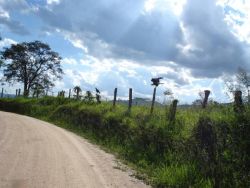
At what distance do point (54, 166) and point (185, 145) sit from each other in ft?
14.1

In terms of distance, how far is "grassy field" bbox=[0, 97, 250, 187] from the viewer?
1159cm

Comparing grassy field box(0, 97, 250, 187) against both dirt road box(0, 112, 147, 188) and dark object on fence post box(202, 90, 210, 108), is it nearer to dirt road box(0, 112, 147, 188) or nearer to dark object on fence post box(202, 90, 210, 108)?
dark object on fence post box(202, 90, 210, 108)

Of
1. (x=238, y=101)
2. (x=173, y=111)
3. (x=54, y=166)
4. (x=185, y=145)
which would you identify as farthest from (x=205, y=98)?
(x=54, y=166)

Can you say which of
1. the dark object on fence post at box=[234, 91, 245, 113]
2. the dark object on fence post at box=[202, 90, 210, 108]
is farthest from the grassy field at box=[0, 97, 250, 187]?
the dark object on fence post at box=[202, 90, 210, 108]

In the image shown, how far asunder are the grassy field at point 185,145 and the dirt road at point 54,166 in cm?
108

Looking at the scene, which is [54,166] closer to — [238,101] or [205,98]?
[238,101]

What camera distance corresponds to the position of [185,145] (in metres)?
14.1

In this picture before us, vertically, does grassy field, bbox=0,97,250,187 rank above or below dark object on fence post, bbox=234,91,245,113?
below

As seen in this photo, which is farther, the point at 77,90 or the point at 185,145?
the point at 77,90

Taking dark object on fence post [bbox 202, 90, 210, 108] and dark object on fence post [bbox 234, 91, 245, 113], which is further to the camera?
dark object on fence post [bbox 202, 90, 210, 108]

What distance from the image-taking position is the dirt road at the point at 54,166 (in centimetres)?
1088

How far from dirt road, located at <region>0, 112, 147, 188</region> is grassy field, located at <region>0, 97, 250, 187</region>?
108 centimetres

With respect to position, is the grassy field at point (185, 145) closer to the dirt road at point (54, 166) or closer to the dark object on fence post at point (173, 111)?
the dark object on fence post at point (173, 111)

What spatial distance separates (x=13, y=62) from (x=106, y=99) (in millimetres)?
37161
